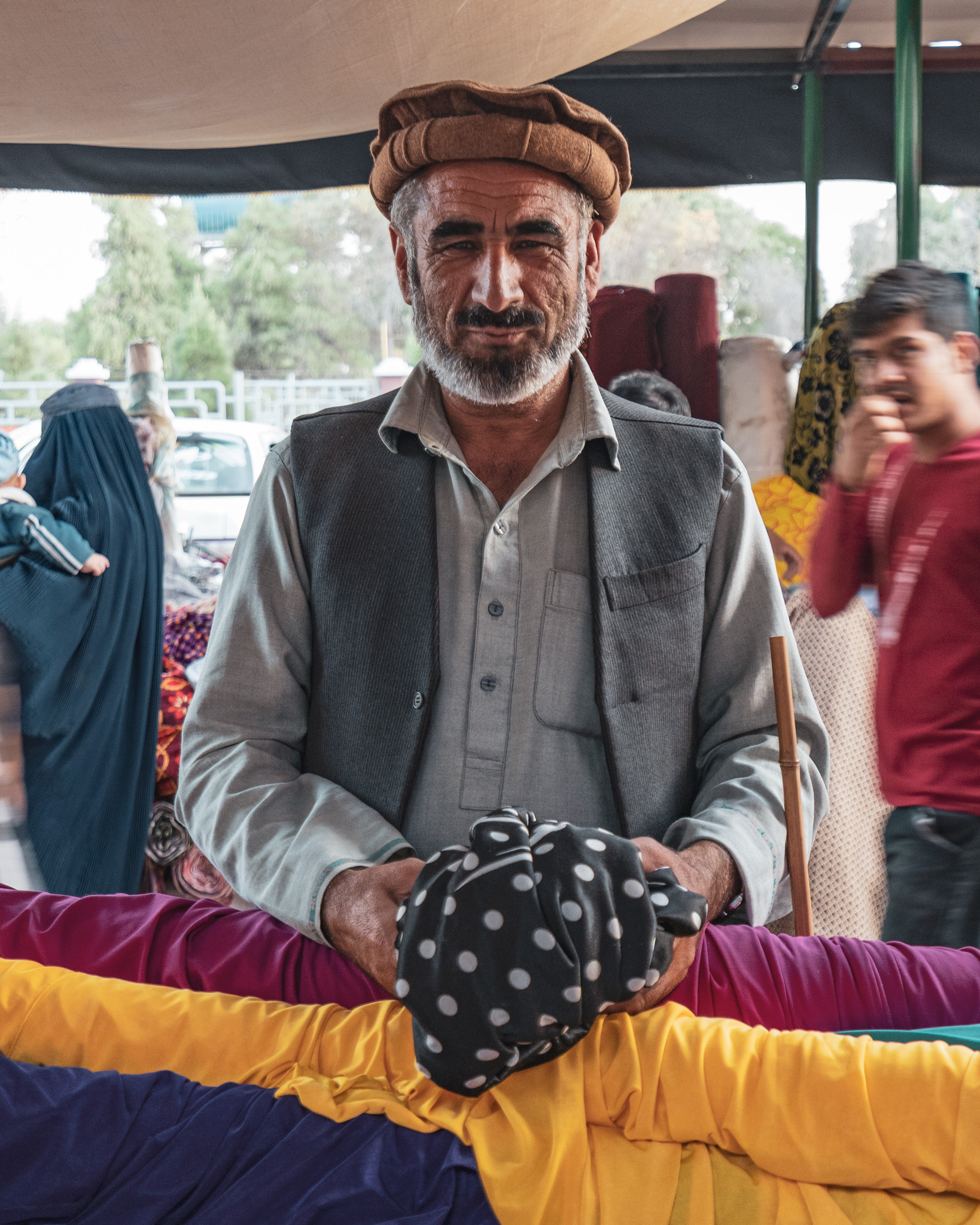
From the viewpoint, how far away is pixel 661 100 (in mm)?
2900

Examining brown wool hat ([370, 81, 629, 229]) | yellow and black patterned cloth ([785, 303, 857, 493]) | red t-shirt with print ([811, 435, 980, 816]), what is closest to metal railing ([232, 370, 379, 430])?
yellow and black patterned cloth ([785, 303, 857, 493])

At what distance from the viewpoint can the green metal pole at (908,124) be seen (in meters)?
2.10

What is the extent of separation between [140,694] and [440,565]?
1.88m

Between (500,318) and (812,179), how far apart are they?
2.01 m

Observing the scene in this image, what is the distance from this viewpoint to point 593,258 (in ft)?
4.12

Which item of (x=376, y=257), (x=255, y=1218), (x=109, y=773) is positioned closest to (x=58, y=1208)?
(x=255, y=1218)

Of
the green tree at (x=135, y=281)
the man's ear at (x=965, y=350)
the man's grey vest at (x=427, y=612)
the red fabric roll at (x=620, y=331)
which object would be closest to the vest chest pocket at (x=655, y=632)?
the man's grey vest at (x=427, y=612)

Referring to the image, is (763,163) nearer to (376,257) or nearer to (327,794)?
(327,794)

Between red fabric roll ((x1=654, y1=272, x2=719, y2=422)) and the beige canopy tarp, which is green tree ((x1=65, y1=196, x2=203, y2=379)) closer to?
the beige canopy tarp

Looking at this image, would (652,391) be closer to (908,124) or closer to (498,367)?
(908,124)

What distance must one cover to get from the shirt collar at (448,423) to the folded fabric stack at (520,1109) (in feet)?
1.75

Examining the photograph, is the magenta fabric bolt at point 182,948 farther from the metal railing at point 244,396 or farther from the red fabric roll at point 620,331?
the metal railing at point 244,396

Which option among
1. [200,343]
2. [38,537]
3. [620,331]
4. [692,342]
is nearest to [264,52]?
[620,331]

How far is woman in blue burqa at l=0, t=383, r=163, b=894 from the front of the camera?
2645 millimetres
